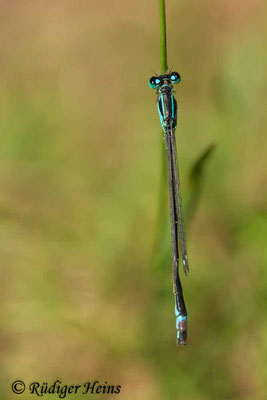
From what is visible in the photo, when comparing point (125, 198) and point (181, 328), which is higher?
point (125, 198)

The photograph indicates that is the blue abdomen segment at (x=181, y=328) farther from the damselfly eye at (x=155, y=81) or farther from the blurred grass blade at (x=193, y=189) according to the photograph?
the damselfly eye at (x=155, y=81)

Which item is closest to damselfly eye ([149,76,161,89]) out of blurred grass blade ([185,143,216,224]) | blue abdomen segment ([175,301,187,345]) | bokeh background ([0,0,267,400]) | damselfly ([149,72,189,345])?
damselfly ([149,72,189,345])

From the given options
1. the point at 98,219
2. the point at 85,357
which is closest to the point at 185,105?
the point at 98,219

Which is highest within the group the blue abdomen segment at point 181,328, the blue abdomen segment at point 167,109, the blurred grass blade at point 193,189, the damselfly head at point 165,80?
the damselfly head at point 165,80

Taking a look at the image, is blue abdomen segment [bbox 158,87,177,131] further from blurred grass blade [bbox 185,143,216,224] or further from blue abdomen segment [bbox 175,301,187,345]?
blue abdomen segment [bbox 175,301,187,345]

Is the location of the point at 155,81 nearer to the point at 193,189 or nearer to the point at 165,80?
the point at 165,80

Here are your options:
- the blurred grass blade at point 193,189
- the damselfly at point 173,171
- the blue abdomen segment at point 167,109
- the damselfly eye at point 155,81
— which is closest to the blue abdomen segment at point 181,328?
the damselfly at point 173,171

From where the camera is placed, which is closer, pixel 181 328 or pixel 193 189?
pixel 181 328

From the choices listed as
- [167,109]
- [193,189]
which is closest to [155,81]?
[167,109]

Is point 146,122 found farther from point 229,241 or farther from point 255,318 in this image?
point 255,318

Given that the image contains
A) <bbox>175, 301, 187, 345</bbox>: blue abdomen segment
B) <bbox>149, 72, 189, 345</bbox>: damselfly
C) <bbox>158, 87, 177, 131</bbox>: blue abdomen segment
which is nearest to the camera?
<bbox>175, 301, 187, 345</bbox>: blue abdomen segment
